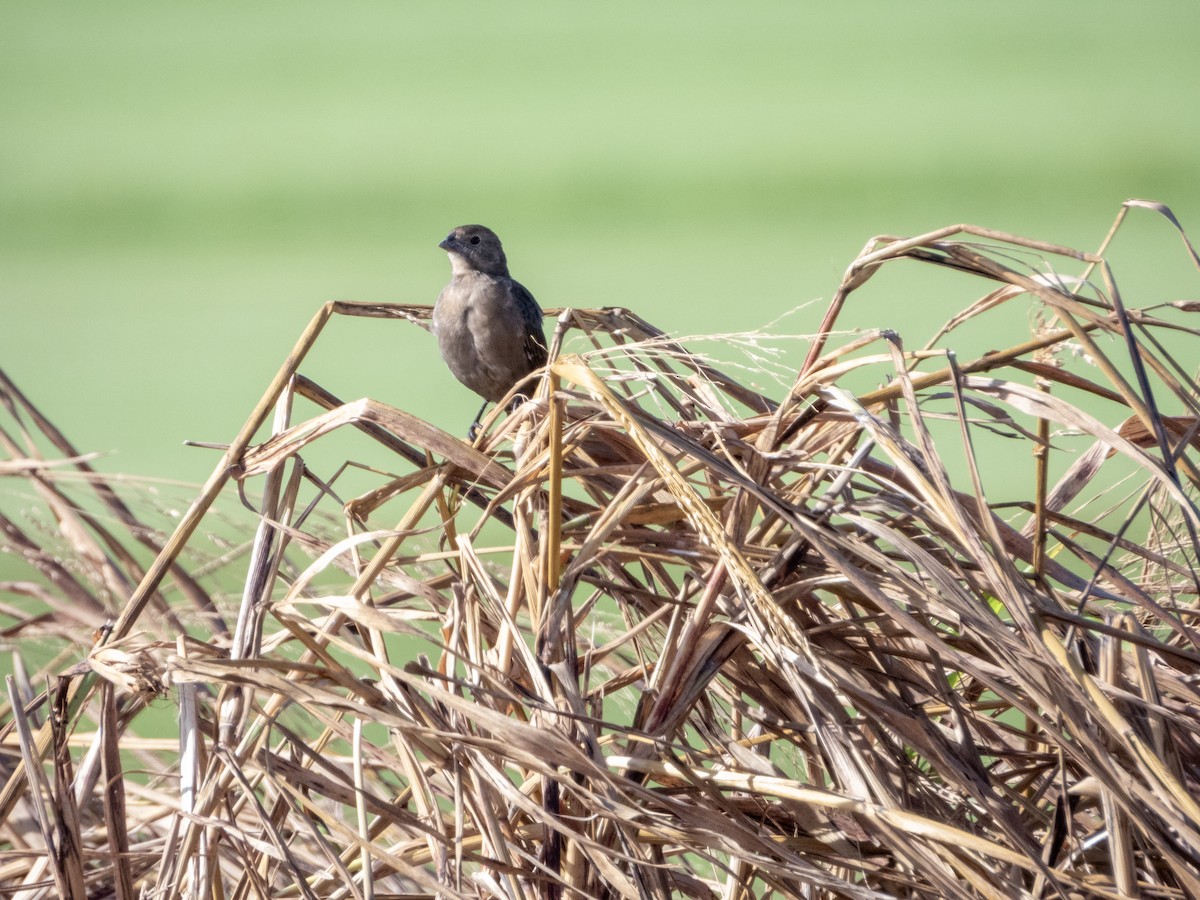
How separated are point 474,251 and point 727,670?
60.0 inches

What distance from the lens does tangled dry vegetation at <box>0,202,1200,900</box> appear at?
0.63 meters

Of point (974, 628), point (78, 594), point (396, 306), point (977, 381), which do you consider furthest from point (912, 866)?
point (78, 594)

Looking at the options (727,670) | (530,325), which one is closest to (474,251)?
(530,325)

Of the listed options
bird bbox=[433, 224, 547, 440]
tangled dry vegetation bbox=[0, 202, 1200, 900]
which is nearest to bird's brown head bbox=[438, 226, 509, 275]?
bird bbox=[433, 224, 547, 440]

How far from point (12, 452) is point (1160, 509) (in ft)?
4.00

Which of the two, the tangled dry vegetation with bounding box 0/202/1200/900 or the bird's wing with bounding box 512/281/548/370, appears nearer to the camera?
the tangled dry vegetation with bounding box 0/202/1200/900

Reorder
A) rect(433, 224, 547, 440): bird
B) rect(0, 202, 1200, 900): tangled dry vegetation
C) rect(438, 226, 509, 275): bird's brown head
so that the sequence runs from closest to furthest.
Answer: rect(0, 202, 1200, 900): tangled dry vegetation, rect(433, 224, 547, 440): bird, rect(438, 226, 509, 275): bird's brown head

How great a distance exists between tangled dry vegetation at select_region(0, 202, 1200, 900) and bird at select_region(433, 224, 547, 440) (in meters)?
1.06

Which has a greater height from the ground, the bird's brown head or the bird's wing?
the bird's brown head

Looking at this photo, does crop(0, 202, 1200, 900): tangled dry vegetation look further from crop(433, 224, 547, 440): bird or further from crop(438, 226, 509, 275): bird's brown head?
crop(438, 226, 509, 275): bird's brown head

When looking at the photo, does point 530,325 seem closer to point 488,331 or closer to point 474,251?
point 488,331

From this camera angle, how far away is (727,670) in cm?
83

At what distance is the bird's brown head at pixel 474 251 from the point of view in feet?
7.18

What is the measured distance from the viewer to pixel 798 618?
2.57 ft
